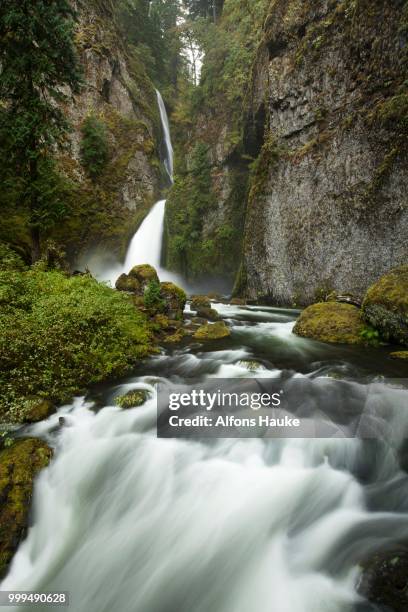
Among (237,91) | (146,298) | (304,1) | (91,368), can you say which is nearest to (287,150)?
(304,1)

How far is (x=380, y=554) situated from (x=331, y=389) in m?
2.74

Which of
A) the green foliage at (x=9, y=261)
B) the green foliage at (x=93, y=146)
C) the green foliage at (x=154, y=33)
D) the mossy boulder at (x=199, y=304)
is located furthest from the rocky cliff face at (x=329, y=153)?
the green foliage at (x=154, y=33)

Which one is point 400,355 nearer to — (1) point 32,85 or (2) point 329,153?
(2) point 329,153

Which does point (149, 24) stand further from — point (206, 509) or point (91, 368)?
point (206, 509)

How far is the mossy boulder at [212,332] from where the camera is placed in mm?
9250

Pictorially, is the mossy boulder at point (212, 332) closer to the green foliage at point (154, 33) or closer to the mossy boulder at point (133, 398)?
the mossy boulder at point (133, 398)

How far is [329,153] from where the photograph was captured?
12.0 m

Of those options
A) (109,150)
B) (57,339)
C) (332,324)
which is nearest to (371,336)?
(332,324)

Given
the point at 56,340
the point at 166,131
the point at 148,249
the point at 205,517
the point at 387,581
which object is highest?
the point at 166,131

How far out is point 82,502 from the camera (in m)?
4.00

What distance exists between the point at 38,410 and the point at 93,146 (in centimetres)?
2160

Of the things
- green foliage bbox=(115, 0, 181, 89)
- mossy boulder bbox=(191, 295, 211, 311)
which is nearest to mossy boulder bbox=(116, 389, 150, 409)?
mossy boulder bbox=(191, 295, 211, 311)

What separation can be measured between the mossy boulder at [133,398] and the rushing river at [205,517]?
0.63 ft

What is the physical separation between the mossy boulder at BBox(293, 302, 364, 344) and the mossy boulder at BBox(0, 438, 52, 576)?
664 cm
